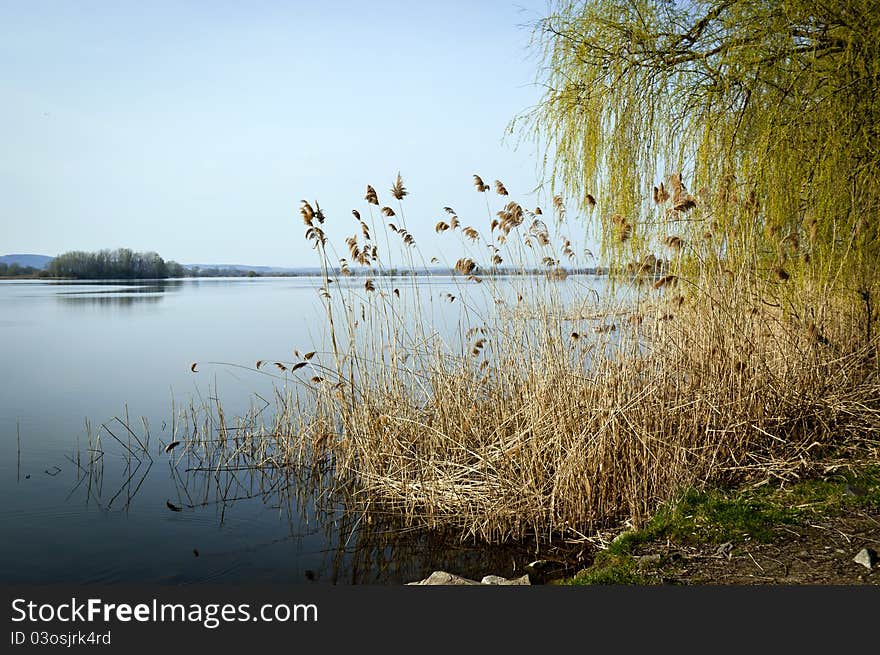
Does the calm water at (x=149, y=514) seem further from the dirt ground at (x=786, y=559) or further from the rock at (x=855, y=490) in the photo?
the rock at (x=855, y=490)

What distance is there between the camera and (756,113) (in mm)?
5715

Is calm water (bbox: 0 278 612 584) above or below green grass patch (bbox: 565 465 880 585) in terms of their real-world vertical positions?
below

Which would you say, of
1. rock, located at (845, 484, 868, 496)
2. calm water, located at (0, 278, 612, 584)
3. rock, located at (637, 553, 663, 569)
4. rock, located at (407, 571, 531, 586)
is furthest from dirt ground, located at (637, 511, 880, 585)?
calm water, located at (0, 278, 612, 584)

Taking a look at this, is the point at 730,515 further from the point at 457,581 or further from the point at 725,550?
the point at 457,581

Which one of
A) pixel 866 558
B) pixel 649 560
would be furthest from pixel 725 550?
pixel 866 558

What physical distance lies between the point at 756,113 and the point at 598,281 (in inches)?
74.6

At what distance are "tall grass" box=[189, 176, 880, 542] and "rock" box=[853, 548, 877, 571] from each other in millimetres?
1020

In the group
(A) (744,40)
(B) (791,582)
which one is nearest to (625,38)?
(A) (744,40)

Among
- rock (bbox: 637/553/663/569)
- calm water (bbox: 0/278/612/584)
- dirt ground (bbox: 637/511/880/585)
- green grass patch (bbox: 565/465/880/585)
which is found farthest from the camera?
calm water (bbox: 0/278/612/584)

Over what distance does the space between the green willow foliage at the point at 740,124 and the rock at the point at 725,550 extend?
2.24m

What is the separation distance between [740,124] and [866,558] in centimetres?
377

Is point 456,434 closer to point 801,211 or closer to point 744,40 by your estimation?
point 801,211

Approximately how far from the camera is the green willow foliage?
5359mm

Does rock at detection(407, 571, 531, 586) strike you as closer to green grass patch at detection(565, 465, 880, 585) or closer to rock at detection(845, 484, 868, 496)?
green grass patch at detection(565, 465, 880, 585)
